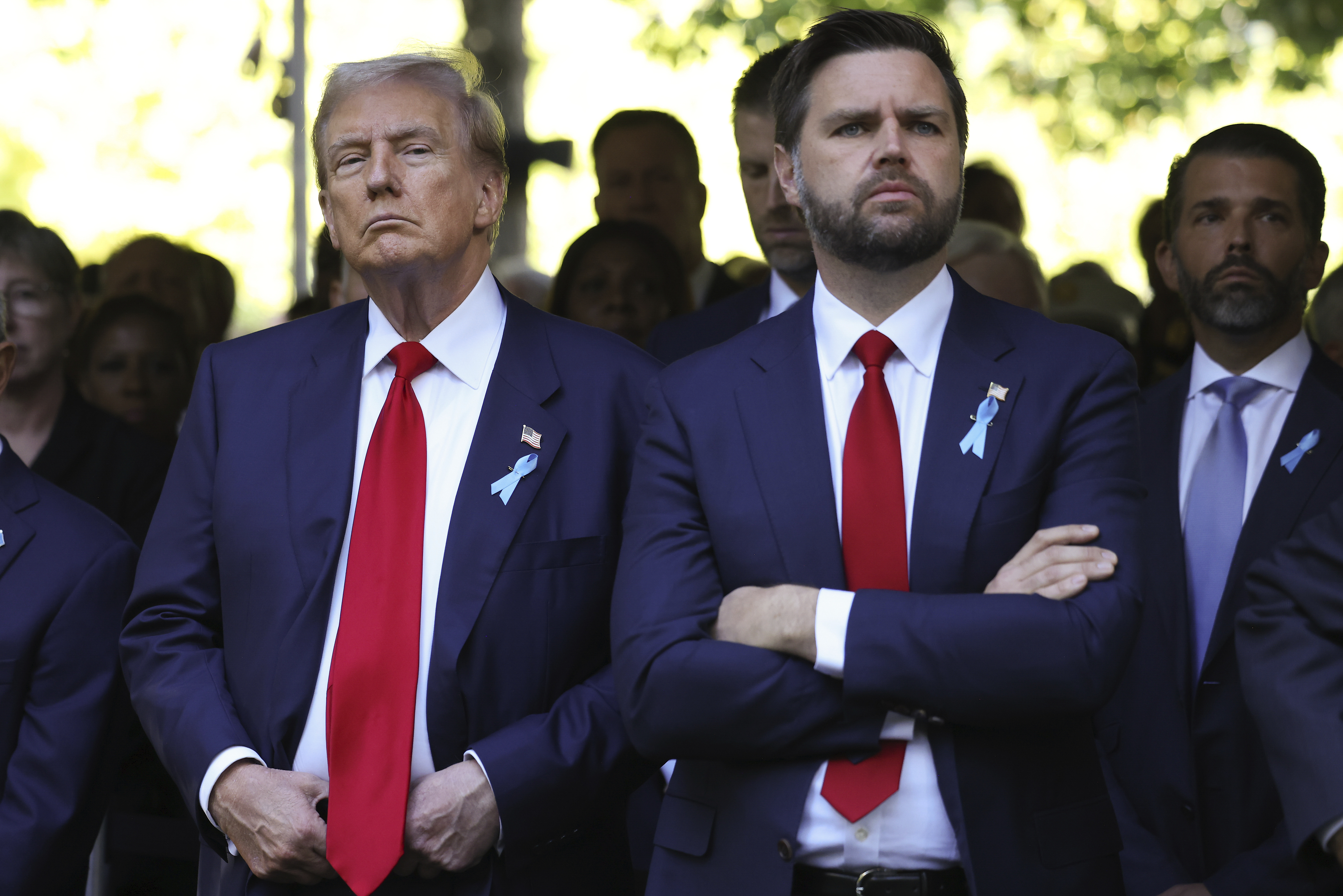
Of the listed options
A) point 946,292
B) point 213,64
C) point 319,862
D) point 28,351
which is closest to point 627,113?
point 28,351

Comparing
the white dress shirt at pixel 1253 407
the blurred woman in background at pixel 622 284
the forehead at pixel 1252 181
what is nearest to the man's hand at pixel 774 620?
the white dress shirt at pixel 1253 407

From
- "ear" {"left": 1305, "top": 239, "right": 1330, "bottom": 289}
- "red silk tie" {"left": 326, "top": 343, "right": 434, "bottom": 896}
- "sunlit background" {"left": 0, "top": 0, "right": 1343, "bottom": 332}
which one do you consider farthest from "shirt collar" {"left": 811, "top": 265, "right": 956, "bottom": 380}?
"sunlit background" {"left": 0, "top": 0, "right": 1343, "bottom": 332}

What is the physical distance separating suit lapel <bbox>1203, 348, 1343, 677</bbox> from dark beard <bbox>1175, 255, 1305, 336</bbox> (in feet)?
1.08

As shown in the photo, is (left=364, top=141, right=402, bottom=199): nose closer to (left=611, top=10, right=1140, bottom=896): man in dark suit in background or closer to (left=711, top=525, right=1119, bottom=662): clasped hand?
(left=611, top=10, right=1140, bottom=896): man in dark suit in background

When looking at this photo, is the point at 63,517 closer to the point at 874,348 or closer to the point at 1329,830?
the point at 874,348

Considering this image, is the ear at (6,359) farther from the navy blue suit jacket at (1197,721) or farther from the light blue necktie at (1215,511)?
the light blue necktie at (1215,511)

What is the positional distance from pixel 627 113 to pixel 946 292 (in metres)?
3.15

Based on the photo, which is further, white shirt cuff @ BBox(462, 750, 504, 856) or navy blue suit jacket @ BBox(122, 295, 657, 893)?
navy blue suit jacket @ BBox(122, 295, 657, 893)

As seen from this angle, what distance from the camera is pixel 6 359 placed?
356 cm

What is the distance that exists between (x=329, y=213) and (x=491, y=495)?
71 cm

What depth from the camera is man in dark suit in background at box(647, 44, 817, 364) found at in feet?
14.6

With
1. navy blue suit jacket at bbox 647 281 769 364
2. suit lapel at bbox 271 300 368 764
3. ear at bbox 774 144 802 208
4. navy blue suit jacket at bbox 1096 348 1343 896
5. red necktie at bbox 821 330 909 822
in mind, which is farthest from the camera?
navy blue suit jacket at bbox 647 281 769 364

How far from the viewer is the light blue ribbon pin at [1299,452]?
349 cm

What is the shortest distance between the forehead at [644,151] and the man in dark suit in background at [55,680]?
2841 millimetres
